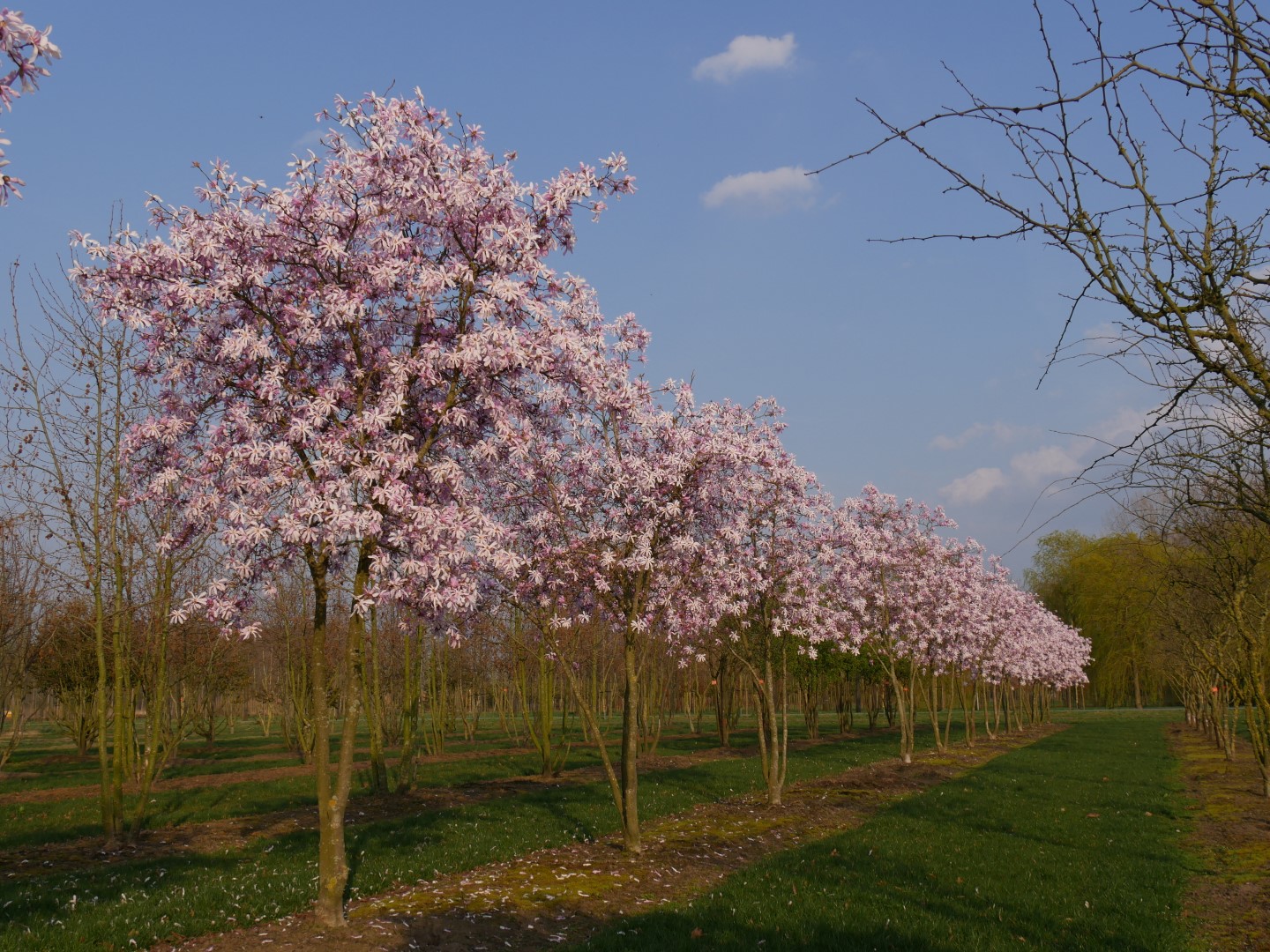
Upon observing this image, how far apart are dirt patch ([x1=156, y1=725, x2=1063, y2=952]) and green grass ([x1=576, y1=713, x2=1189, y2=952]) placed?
86 cm

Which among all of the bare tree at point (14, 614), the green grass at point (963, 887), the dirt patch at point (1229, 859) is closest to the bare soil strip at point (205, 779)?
the bare tree at point (14, 614)

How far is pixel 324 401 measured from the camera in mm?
9930

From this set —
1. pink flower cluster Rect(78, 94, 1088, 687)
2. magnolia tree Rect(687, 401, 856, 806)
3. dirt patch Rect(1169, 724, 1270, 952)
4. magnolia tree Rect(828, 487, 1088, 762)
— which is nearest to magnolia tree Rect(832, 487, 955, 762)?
magnolia tree Rect(828, 487, 1088, 762)

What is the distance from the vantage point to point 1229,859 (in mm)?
15273

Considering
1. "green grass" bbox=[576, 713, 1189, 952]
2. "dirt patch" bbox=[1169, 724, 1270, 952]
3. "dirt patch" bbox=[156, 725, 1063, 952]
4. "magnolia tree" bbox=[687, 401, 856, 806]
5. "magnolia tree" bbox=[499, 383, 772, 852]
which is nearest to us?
"green grass" bbox=[576, 713, 1189, 952]

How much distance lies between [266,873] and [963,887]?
10578 millimetres

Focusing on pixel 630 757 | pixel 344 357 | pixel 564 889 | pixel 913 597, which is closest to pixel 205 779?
pixel 630 757

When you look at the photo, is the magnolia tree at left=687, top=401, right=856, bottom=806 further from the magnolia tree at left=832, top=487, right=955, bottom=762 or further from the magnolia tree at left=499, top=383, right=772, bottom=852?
the magnolia tree at left=832, top=487, right=955, bottom=762

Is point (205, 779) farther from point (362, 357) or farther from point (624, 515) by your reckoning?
point (362, 357)

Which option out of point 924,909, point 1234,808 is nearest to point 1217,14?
point 924,909

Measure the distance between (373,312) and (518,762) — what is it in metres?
26.9

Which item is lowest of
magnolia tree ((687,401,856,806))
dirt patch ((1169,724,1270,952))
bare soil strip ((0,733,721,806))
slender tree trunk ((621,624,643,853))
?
bare soil strip ((0,733,721,806))

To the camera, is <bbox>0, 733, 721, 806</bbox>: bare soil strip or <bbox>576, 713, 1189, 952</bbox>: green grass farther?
<bbox>0, 733, 721, 806</bbox>: bare soil strip

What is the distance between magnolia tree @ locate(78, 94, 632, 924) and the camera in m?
9.92
